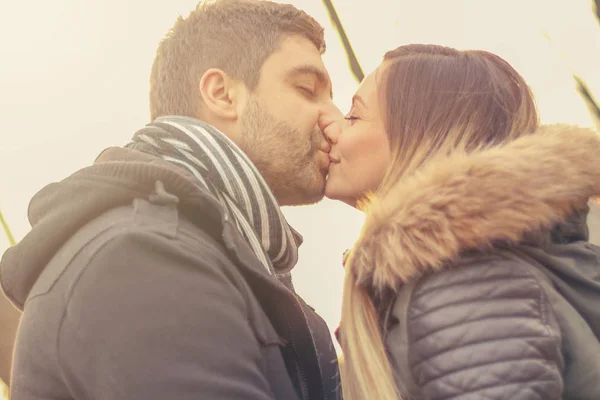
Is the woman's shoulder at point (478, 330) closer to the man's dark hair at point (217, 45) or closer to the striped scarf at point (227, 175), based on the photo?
the striped scarf at point (227, 175)

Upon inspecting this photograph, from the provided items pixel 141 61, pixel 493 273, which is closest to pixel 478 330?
pixel 493 273

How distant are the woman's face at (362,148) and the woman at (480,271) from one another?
9cm

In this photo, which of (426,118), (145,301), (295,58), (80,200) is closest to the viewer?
(145,301)

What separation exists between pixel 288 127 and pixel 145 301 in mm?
665

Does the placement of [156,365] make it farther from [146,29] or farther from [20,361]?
[146,29]

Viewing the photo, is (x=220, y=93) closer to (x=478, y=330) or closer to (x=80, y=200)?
(x=80, y=200)

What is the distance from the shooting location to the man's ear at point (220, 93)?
3.93 feet

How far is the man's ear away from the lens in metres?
1.20

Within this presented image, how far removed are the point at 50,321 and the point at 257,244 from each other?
0.36 m

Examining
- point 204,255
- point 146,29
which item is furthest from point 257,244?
point 146,29

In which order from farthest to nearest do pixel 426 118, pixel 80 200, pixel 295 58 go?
1. pixel 295 58
2. pixel 426 118
3. pixel 80 200

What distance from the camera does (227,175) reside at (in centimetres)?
92

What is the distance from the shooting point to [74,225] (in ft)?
2.32

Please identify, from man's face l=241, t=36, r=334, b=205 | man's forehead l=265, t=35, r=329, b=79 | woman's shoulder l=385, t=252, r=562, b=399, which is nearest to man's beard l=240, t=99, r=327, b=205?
man's face l=241, t=36, r=334, b=205
